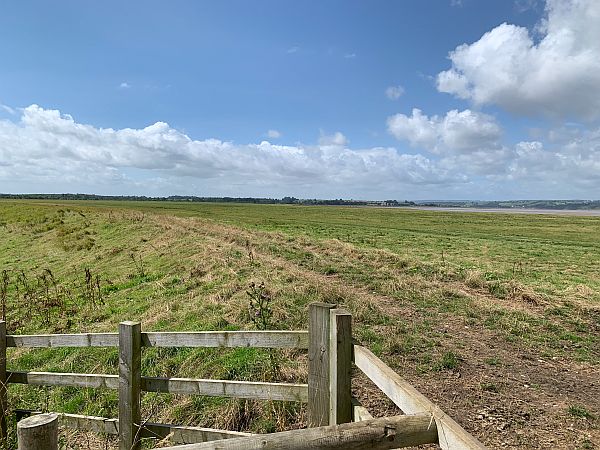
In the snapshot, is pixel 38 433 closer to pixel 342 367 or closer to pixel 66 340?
pixel 342 367

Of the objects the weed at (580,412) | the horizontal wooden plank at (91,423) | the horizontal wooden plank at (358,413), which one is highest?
the horizontal wooden plank at (358,413)

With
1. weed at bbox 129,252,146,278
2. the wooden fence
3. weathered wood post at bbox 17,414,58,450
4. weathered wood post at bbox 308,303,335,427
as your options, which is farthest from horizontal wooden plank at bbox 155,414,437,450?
weed at bbox 129,252,146,278

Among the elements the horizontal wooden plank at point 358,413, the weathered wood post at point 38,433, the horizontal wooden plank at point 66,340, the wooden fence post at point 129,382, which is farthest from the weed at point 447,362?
the weathered wood post at point 38,433

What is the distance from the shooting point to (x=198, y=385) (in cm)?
447

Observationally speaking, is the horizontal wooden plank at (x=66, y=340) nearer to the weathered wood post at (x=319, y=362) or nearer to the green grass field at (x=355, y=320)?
the green grass field at (x=355, y=320)

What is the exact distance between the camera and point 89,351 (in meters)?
8.61

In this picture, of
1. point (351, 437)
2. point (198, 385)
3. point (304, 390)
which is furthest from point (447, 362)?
point (351, 437)

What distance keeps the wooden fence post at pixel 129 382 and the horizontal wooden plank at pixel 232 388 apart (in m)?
0.19

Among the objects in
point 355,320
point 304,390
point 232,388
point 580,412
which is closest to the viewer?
point 304,390

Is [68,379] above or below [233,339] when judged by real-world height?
below

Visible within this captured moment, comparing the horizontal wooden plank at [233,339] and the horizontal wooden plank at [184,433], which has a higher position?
the horizontal wooden plank at [233,339]

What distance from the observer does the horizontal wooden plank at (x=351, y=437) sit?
215 cm

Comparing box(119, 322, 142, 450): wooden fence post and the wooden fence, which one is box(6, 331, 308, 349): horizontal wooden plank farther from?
box(119, 322, 142, 450): wooden fence post

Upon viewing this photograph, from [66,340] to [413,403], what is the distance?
4475 mm
